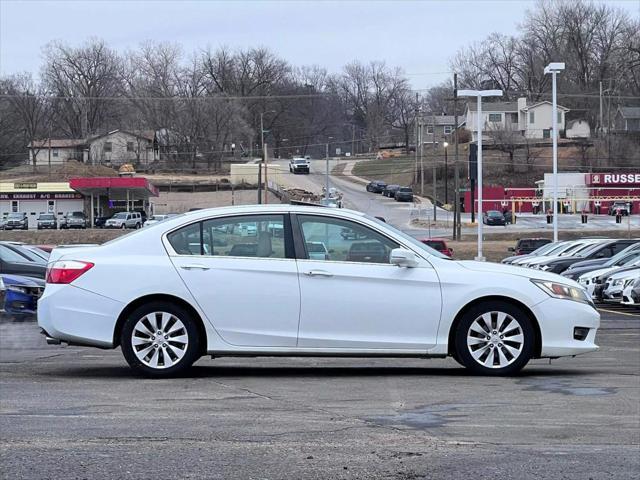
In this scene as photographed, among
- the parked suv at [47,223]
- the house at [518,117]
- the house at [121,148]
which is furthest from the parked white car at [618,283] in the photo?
the house at [518,117]

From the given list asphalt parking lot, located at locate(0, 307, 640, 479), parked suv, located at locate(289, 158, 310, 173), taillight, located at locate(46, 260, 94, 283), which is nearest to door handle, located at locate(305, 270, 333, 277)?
asphalt parking lot, located at locate(0, 307, 640, 479)

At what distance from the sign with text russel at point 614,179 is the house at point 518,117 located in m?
26.2

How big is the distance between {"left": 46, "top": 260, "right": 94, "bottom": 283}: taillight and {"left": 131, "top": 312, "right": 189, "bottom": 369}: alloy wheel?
0.75m

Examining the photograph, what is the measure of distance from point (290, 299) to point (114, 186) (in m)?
67.1

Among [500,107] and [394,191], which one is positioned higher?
[500,107]

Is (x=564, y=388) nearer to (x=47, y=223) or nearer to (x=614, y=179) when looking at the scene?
(x=47, y=223)

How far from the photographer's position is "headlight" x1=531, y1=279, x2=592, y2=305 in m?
8.81

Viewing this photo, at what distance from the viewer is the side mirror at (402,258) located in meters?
8.59

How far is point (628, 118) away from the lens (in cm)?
11225

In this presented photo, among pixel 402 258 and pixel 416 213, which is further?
pixel 416 213

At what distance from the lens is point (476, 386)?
814cm

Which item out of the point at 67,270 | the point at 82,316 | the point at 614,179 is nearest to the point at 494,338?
the point at 82,316

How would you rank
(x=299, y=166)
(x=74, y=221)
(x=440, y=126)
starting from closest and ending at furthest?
(x=74, y=221), (x=299, y=166), (x=440, y=126)

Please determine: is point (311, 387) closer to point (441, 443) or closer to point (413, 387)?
point (413, 387)
